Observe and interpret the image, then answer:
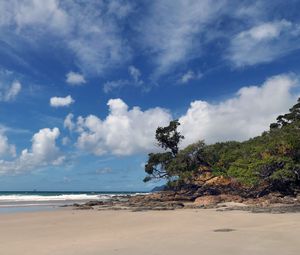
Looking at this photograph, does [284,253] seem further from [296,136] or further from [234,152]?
[234,152]

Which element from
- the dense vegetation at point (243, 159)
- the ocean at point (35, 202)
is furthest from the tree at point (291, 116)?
the ocean at point (35, 202)

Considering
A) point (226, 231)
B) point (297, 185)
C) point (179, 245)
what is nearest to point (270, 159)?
point (297, 185)

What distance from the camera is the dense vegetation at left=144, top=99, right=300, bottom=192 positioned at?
91.9ft

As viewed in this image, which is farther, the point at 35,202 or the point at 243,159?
the point at 35,202

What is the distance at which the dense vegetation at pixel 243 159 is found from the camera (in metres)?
28.0

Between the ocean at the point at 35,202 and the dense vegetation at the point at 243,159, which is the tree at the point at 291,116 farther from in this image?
the ocean at the point at 35,202

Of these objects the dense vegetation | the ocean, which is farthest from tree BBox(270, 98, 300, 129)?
the ocean

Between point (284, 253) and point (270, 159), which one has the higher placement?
point (270, 159)

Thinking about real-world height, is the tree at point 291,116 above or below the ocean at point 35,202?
above

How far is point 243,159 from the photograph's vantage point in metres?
32.2

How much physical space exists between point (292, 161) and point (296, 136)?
2442 mm

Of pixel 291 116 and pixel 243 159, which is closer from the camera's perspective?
pixel 243 159

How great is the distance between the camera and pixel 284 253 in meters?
8.04

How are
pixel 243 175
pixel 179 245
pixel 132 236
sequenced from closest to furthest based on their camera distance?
pixel 179 245
pixel 132 236
pixel 243 175
